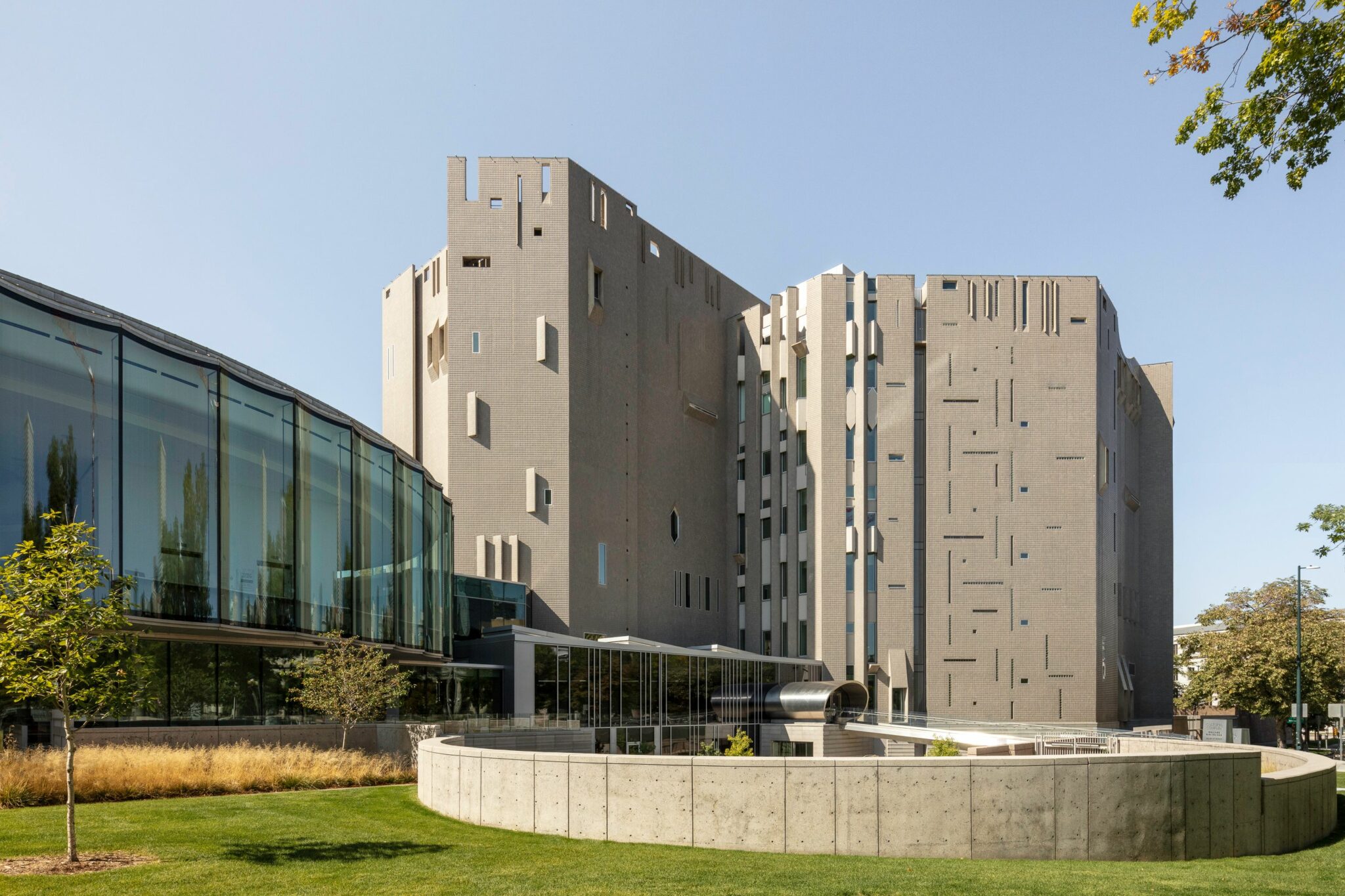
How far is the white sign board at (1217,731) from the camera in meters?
35.5

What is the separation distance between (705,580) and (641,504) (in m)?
8.70

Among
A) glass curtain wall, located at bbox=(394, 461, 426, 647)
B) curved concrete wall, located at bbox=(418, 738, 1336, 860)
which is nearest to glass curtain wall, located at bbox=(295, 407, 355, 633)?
glass curtain wall, located at bbox=(394, 461, 426, 647)

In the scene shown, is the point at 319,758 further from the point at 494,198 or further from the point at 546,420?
the point at 494,198

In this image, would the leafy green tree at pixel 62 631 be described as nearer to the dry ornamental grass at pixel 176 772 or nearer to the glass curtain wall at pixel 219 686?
the dry ornamental grass at pixel 176 772

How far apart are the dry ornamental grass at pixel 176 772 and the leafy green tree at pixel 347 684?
3.41 meters

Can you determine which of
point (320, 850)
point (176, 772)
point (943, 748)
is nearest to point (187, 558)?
point (176, 772)

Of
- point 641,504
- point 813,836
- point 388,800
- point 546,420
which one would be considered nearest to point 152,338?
point 388,800

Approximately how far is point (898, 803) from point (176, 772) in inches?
523

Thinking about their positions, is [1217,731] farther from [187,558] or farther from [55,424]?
[55,424]

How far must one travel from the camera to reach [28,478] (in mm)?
22547

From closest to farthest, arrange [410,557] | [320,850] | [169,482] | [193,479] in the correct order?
1. [320,850]
2. [169,482]
3. [193,479]
4. [410,557]

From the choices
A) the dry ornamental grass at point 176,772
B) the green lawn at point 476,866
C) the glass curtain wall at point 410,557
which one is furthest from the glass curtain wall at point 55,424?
the glass curtain wall at point 410,557

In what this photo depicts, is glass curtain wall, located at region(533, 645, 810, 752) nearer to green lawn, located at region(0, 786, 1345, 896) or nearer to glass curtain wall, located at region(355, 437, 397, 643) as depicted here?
glass curtain wall, located at region(355, 437, 397, 643)

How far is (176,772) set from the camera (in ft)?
67.6
